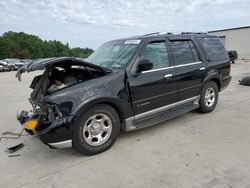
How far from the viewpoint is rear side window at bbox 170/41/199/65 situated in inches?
173

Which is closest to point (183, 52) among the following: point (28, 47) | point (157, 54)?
point (157, 54)

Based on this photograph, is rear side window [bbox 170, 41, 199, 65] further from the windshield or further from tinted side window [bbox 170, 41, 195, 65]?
the windshield

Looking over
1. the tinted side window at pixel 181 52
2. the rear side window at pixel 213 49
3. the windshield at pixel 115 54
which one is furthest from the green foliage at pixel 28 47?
the tinted side window at pixel 181 52

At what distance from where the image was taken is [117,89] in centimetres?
350

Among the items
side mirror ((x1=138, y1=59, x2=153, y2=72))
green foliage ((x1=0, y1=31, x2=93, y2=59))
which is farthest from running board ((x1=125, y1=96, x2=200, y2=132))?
green foliage ((x1=0, y1=31, x2=93, y2=59))

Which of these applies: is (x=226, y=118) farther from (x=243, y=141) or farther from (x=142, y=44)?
(x=142, y=44)

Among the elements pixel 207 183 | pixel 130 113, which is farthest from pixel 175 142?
pixel 207 183

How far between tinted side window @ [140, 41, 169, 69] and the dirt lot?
4.13 feet

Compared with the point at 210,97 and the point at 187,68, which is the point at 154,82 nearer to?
the point at 187,68

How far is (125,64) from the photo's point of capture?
3.74 m

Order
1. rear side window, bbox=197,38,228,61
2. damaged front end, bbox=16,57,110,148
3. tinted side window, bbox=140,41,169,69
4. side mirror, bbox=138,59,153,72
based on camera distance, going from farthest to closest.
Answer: rear side window, bbox=197,38,228,61
tinted side window, bbox=140,41,169,69
side mirror, bbox=138,59,153,72
damaged front end, bbox=16,57,110,148

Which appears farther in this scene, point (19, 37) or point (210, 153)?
point (19, 37)

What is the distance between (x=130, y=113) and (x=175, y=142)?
2.94 ft

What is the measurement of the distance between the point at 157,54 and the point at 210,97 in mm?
1973
